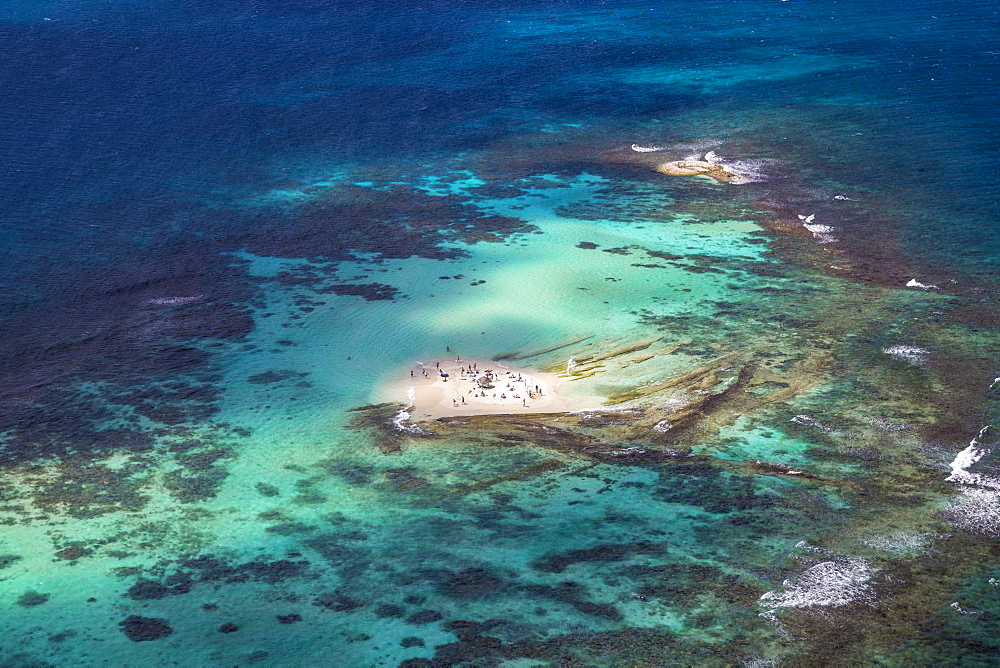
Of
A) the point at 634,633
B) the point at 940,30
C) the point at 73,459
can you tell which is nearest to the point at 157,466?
the point at 73,459

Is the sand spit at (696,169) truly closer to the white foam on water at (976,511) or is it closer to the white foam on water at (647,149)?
the white foam on water at (647,149)

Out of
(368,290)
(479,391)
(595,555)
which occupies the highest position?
(368,290)

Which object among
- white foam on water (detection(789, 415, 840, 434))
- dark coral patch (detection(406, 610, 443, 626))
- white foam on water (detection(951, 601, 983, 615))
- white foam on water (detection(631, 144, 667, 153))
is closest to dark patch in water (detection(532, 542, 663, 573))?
dark coral patch (detection(406, 610, 443, 626))

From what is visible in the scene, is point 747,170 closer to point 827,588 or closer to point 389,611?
point 827,588

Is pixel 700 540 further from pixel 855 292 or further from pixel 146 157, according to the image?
pixel 146 157

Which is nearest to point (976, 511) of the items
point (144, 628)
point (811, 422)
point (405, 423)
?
point (811, 422)
